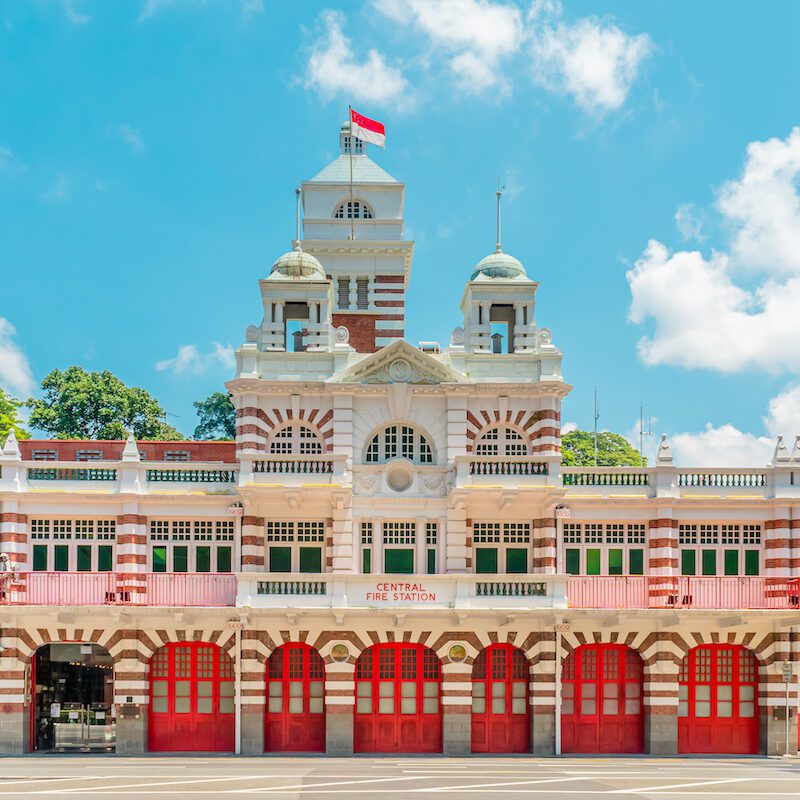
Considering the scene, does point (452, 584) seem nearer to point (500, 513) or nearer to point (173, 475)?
point (500, 513)

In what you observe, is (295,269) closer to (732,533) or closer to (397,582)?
(397,582)

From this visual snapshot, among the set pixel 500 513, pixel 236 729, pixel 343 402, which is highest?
pixel 343 402

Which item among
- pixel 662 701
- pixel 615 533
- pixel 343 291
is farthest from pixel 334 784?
pixel 343 291

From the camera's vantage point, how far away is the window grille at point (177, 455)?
178 feet

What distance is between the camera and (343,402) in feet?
157

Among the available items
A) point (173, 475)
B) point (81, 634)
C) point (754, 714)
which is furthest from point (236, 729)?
point (754, 714)

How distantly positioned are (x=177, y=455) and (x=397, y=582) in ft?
44.8

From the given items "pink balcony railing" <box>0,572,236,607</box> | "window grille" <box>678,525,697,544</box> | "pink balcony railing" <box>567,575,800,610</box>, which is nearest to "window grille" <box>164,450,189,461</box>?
"pink balcony railing" <box>0,572,236,607</box>

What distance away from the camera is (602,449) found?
343 feet

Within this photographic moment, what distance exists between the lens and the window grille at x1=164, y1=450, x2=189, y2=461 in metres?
54.2

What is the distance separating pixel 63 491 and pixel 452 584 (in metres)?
14.6

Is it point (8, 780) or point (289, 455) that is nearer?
point (8, 780)

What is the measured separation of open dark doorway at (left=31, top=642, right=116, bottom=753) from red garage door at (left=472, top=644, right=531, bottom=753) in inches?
525

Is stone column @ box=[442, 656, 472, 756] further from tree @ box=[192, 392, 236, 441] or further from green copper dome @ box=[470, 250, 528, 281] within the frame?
tree @ box=[192, 392, 236, 441]
